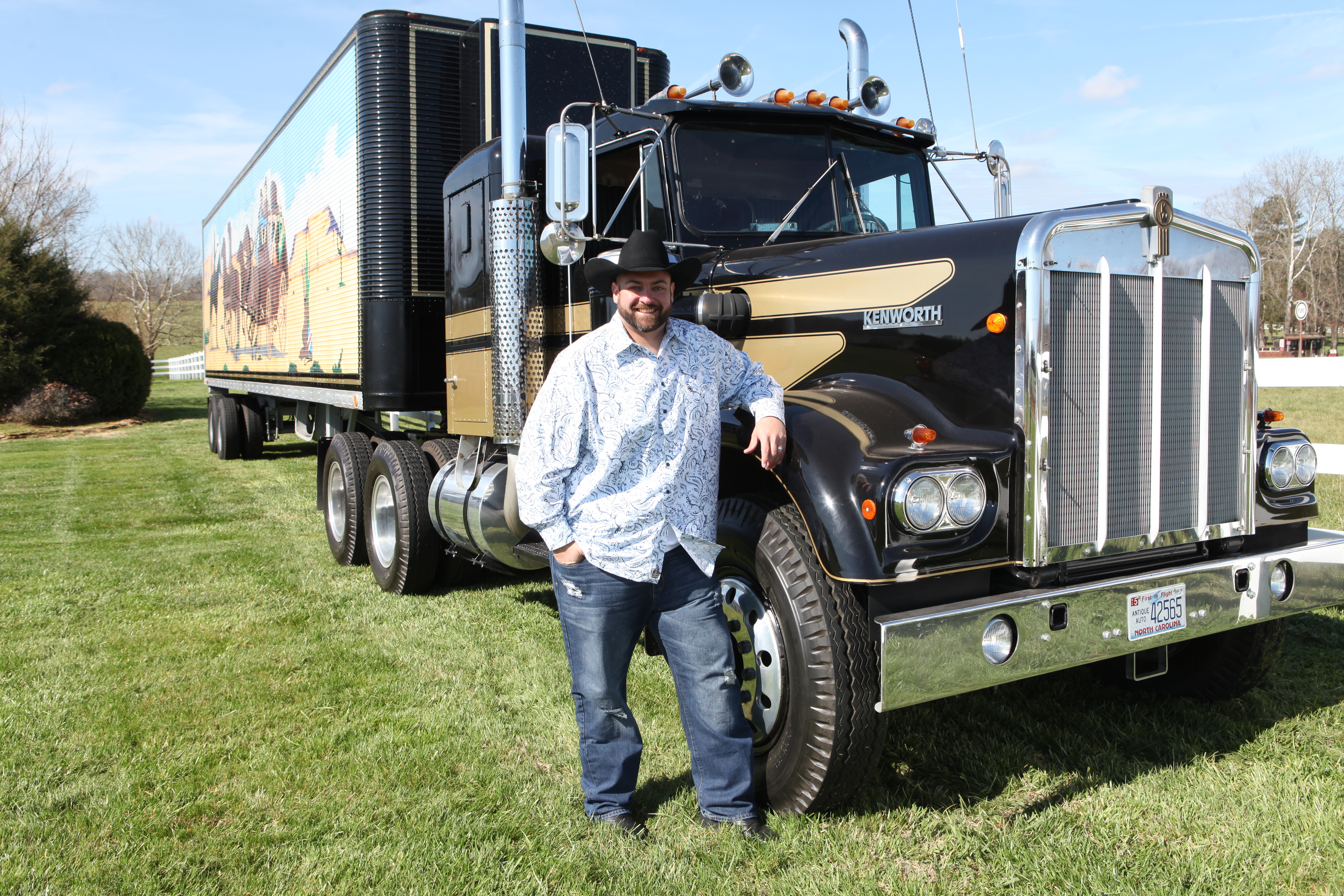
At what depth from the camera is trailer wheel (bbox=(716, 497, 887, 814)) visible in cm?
308

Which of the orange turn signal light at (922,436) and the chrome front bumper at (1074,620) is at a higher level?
the orange turn signal light at (922,436)

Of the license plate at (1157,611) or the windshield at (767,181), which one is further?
the windshield at (767,181)

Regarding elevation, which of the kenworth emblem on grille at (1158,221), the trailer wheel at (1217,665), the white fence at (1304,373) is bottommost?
the trailer wheel at (1217,665)

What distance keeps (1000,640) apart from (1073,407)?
0.89 m

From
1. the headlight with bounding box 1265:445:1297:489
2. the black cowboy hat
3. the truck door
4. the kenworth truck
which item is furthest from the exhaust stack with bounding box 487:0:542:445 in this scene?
the headlight with bounding box 1265:445:1297:489

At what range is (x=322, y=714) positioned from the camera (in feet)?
14.1

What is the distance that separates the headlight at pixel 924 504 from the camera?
2979 millimetres

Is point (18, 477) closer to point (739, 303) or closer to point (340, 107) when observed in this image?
point (340, 107)

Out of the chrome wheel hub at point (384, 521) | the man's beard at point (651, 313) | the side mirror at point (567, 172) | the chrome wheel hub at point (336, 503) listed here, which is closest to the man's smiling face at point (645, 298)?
the man's beard at point (651, 313)

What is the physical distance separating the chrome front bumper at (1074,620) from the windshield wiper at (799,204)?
79.6 inches

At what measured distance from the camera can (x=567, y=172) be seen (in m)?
4.00

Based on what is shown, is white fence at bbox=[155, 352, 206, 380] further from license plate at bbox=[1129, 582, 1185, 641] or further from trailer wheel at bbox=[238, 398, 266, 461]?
license plate at bbox=[1129, 582, 1185, 641]

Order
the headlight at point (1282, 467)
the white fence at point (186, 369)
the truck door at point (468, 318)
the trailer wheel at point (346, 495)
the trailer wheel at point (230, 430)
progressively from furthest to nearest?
the white fence at point (186, 369), the trailer wheel at point (230, 430), the trailer wheel at point (346, 495), the truck door at point (468, 318), the headlight at point (1282, 467)

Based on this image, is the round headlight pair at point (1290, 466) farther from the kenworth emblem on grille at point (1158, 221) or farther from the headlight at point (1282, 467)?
the kenworth emblem on grille at point (1158, 221)
